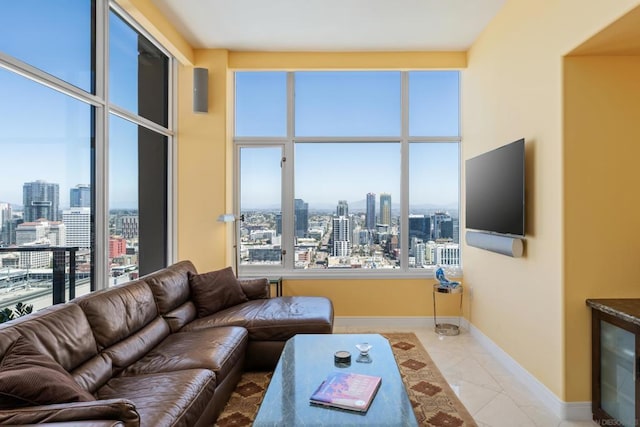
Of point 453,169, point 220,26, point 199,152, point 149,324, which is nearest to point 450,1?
point 453,169

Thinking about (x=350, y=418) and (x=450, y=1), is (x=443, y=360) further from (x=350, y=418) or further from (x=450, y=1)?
(x=450, y=1)

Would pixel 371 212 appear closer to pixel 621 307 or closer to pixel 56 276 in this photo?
pixel 621 307

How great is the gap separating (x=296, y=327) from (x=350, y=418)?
1.39 metres

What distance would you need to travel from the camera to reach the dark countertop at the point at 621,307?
6.47ft

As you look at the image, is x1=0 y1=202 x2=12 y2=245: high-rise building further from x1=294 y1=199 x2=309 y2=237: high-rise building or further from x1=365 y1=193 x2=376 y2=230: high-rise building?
x1=365 y1=193 x2=376 y2=230: high-rise building

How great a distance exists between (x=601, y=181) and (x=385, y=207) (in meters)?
2.31

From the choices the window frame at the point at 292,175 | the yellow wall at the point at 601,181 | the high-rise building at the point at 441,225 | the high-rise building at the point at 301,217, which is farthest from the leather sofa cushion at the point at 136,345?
the high-rise building at the point at 441,225

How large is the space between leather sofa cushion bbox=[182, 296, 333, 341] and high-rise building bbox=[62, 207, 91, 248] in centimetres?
104

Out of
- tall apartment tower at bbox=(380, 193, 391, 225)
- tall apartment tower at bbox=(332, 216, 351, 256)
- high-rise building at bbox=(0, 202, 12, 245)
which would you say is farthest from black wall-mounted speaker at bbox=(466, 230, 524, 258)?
high-rise building at bbox=(0, 202, 12, 245)

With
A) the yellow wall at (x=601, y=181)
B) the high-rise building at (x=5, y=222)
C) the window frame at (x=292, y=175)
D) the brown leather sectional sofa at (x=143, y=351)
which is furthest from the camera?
the window frame at (x=292, y=175)

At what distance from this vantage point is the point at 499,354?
3211 millimetres

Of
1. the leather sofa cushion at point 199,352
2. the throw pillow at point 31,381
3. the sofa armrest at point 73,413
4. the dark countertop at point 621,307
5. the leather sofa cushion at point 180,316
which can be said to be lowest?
the leather sofa cushion at point 199,352

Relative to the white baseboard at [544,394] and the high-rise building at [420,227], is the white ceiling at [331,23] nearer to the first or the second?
the high-rise building at [420,227]

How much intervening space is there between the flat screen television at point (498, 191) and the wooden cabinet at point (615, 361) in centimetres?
72
